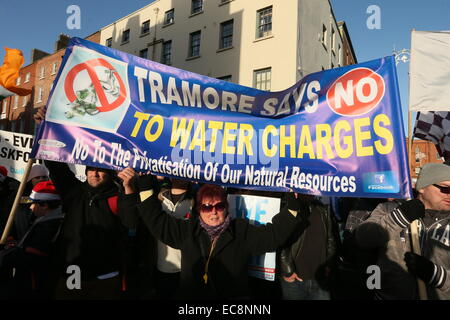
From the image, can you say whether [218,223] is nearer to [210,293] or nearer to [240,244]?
[240,244]

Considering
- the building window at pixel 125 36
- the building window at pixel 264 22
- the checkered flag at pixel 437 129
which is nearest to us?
the checkered flag at pixel 437 129

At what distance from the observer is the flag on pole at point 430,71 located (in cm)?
302

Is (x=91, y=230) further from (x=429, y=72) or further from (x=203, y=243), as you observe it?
(x=429, y=72)

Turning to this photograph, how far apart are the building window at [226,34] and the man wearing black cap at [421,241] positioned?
15.2 m

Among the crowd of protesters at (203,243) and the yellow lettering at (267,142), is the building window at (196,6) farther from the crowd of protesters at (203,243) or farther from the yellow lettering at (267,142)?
the crowd of protesters at (203,243)

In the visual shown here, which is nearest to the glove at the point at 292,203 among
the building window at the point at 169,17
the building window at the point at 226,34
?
the building window at the point at 226,34

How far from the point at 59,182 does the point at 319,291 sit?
284 cm

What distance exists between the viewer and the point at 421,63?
10.9 feet

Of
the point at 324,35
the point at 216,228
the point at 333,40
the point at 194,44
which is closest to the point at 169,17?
the point at 194,44

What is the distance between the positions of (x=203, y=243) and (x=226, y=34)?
1571 cm

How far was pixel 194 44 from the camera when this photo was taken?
56.5ft

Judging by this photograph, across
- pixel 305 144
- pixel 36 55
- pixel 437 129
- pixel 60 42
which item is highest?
pixel 36 55

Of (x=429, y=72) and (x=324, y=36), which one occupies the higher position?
(x=324, y=36)

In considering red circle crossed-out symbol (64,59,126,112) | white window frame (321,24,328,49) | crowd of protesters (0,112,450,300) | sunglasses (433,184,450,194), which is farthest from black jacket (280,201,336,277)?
white window frame (321,24,328,49)
